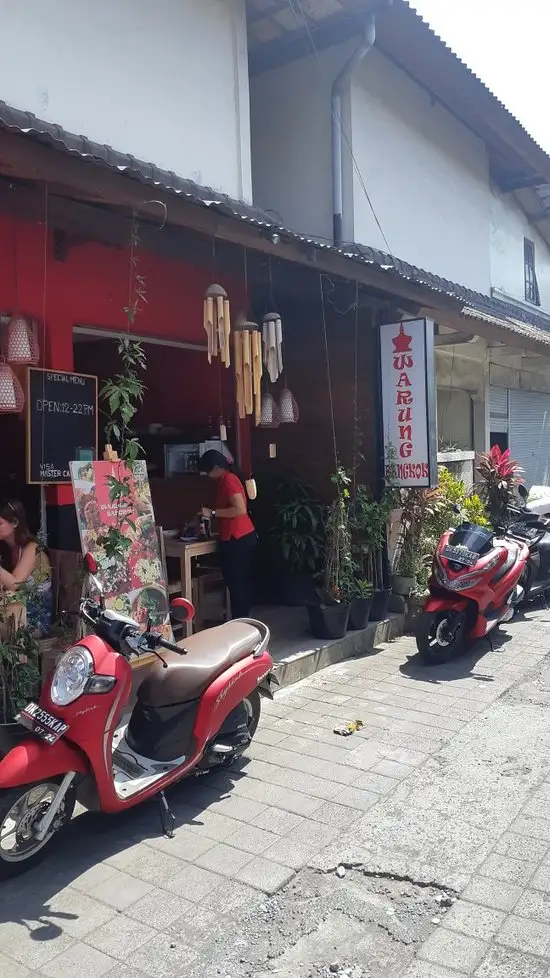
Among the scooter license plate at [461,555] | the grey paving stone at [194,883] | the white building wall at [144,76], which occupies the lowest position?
the grey paving stone at [194,883]

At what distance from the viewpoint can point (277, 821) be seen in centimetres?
373

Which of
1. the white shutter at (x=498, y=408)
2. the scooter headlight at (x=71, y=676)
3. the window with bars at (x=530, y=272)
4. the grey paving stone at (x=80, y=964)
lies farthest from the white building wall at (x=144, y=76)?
the window with bars at (x=530, y=272)

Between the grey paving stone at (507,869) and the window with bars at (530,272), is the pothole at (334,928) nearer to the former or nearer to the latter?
the grey paving stone at (507,869)

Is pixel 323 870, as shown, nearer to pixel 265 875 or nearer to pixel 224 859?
pixel 265 875

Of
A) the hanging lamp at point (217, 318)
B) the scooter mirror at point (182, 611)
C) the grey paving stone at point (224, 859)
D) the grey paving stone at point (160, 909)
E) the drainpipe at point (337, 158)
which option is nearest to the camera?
the grey paving stone at point (160, 909)

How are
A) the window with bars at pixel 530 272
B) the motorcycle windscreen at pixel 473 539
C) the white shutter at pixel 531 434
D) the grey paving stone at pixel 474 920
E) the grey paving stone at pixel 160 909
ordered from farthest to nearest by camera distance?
the window with bars at pixel 530 272 < the white shutter at pixel 531 434 < the motorcycle windscreen at pixel 473 539 < the grey paving stone at pixel 160 909 < the grey paving stone at pixel 474 920

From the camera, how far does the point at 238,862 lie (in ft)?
11.1

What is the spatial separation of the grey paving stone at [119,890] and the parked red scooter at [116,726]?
30 centimetres

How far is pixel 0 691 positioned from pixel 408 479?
4498 mm

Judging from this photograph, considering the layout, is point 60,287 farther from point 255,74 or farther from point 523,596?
point 255,74

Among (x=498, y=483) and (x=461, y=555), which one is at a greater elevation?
(x=498, y=483)

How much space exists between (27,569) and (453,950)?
3.11m

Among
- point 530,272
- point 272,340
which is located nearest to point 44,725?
point 272,340

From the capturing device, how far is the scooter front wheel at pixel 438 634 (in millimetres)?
6219
